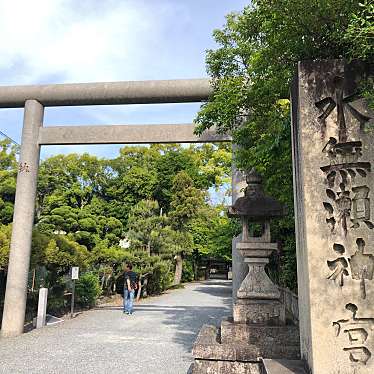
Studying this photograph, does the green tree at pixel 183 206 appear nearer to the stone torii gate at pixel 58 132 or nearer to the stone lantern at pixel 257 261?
the stone torii gate at pixel 58 132

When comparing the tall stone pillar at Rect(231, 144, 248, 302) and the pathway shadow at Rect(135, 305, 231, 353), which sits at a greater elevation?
the tall stone pillar at Rect(231, 144, 248, 302)

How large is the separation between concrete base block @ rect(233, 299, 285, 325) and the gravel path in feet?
6.28

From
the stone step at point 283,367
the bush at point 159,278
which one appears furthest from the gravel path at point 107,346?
the bush at point 159,278

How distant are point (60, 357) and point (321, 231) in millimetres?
5678

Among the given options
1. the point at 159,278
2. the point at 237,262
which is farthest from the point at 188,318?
the point at 159,278

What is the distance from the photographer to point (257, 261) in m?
4.78

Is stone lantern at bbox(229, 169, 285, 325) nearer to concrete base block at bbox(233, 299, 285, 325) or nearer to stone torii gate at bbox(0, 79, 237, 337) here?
concrete base block at bbox(233, 299, 285, 325)

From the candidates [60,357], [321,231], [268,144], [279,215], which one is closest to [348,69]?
[321,231]

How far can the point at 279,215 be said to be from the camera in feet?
16.1

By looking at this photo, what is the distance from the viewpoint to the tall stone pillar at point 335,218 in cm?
277

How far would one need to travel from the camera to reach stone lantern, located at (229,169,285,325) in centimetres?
448

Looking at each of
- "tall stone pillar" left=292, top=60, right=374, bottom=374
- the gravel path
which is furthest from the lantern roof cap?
the gravel path

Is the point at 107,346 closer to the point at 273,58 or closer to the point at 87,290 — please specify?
the point at 273,58

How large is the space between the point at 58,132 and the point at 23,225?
2.49 metres
